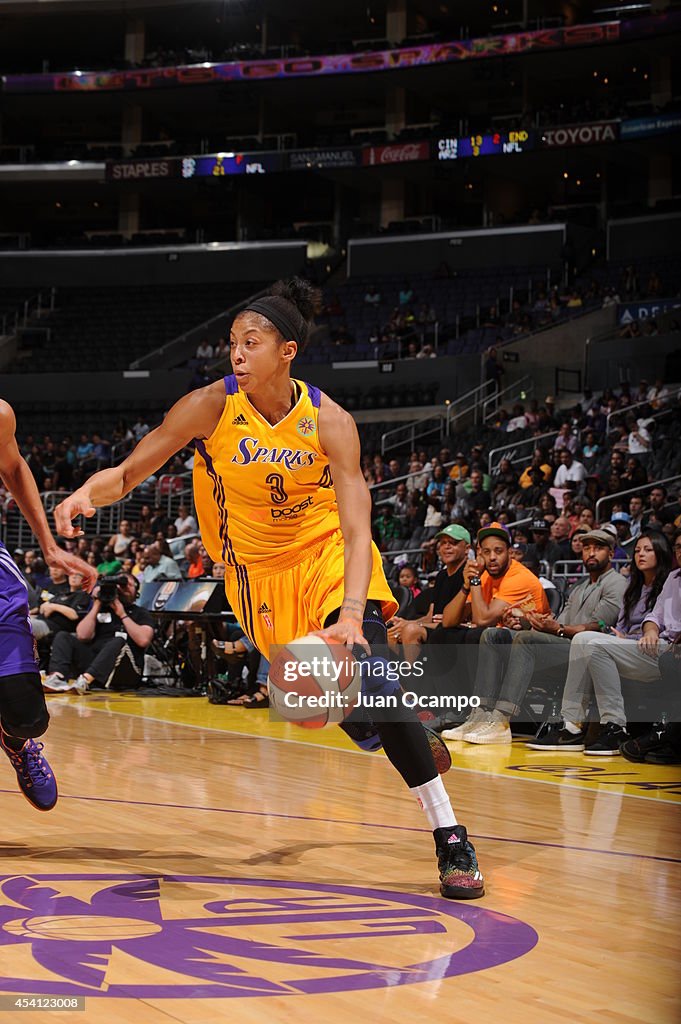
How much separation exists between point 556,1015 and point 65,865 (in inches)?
78.1

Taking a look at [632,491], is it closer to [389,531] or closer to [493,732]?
[389,531]

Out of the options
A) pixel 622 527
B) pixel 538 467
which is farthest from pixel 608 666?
pixel 538 467

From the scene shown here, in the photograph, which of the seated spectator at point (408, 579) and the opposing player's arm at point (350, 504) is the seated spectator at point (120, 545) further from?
the opposing player's arm at point (350, 504)

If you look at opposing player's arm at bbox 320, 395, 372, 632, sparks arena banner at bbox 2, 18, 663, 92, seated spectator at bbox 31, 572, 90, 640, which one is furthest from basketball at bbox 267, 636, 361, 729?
sparks arena banner at bbox 2, 18, 663, 92

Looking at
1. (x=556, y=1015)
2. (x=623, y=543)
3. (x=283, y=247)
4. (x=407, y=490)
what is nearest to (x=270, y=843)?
(x=556, y=1015)

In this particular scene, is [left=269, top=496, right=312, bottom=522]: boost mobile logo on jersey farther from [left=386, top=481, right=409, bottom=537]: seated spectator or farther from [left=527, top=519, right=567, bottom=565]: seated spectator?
[left=386, top=481, right=409, bottom=537]: seated spectator

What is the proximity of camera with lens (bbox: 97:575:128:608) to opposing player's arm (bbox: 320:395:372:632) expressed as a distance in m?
6.96

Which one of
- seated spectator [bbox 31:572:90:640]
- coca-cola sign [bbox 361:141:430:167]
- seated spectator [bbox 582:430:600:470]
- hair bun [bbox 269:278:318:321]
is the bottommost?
seated spectator [bbox 31:572:90:640]

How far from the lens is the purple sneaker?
407 centimetres

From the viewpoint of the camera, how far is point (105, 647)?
11.4 m

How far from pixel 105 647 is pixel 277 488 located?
7999 millimetres

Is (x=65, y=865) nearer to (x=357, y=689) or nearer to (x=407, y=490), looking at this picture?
(x=357, y=689)

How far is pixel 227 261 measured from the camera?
31344 mm

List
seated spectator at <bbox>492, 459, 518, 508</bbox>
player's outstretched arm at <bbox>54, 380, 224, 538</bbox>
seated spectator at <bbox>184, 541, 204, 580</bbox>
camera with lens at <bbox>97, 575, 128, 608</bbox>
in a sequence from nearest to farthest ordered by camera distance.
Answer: player's outstretched arm at <bbox>54, 380, 224, 538</bbox> → camera with lens at <bbox>97, 575, 128, 608</bbox> → seated spectator at <bbox>184, 541, 204, 580</bbox> → seated spectator at <bbox>492, 459, 518, 508</bbox>
